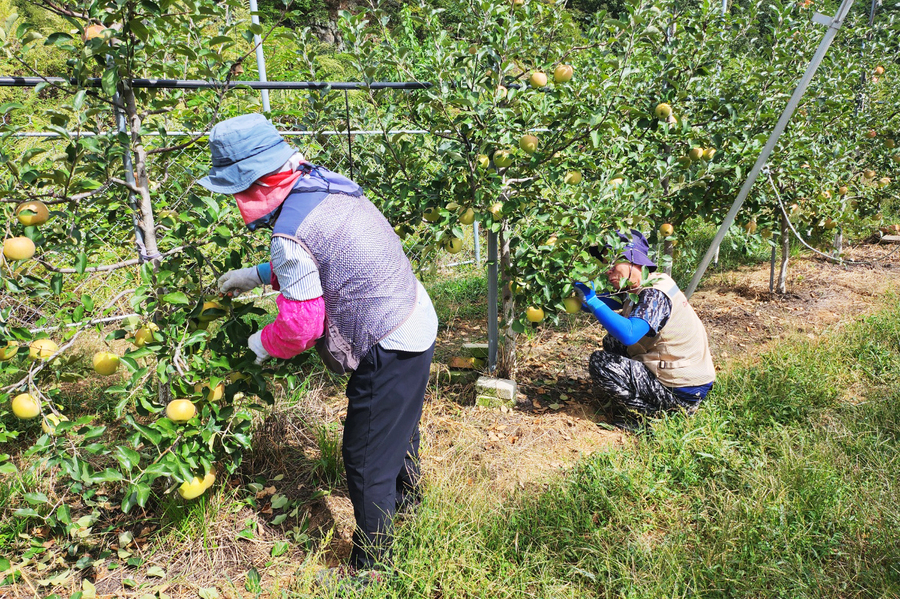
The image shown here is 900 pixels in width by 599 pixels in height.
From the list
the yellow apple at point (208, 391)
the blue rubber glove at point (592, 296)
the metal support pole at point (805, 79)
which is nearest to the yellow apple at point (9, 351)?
the yellow apple at point (208, 391)

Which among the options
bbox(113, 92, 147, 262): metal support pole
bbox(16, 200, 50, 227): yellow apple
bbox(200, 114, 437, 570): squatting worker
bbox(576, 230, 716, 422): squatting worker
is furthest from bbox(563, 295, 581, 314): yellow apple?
bbox(16, 200, 50, 227): yellow apple

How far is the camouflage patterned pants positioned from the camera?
270cm

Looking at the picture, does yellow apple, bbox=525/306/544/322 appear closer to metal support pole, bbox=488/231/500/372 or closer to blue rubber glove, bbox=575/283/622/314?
blue rubber glove, bbox=575/283/622/314

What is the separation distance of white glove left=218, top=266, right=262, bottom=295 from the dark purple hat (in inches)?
58.2

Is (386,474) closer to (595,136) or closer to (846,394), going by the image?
(595,136)

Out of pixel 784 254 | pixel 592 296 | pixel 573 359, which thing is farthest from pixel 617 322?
pixel 784 254

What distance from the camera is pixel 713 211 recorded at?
3859mm

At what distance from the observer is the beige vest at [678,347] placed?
103 inches

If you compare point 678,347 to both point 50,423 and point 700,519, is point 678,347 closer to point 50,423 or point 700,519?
point 700,519

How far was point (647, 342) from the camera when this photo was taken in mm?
2730

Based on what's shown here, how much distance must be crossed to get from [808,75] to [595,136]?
2.88 feet

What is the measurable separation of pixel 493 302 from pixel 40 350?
1.90m

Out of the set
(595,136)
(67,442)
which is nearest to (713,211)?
(595,136)

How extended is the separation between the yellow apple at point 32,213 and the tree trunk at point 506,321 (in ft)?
6.13
